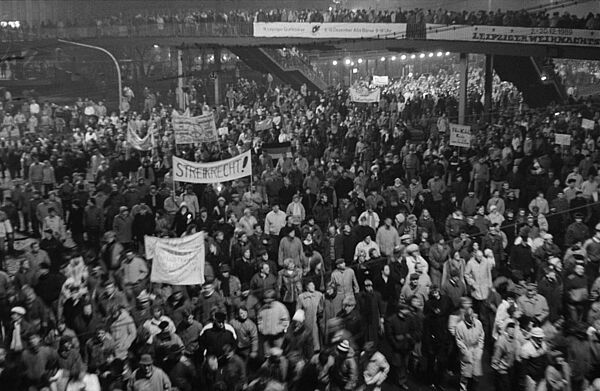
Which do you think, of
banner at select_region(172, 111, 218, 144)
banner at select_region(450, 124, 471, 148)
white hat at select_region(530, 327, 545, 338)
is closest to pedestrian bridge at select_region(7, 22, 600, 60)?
banner at select_region(450, 124, 471, 148)

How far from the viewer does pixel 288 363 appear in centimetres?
911

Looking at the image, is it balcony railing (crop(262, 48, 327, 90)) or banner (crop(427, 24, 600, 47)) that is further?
balcony railing (crop(262, 48, 327, 90))

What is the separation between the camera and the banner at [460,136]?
68.9 ft

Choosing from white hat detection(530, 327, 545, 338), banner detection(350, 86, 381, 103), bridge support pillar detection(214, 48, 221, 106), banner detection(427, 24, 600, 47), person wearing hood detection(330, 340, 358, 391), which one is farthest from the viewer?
bridge support pillar detection(214, 48, 221, 106)

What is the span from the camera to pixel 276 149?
922 inches

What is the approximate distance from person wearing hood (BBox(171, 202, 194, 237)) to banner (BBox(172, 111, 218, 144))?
579cm

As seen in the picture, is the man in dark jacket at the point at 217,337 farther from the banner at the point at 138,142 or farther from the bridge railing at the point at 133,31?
the bridge railing at the point at 133,31

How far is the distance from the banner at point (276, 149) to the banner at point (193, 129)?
1.92m

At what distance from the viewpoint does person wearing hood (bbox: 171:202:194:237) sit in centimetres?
1584

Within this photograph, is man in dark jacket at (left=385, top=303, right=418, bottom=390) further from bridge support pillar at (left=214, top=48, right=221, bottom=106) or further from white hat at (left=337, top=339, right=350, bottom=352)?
bridge support pillar at (left=214, top=48, right=221, bottom=106)

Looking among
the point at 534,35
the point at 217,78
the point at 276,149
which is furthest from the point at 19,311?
the point at 217,78

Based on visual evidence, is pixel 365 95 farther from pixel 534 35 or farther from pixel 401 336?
pixel 401 336

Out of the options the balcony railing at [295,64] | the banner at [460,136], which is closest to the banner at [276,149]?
the banner at [460,136]

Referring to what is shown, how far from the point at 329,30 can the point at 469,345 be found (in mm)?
25565
